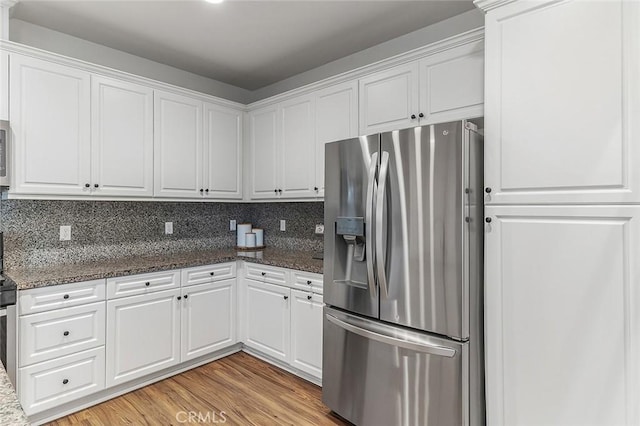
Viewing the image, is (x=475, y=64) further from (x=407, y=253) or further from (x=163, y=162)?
(x=163, y=162)

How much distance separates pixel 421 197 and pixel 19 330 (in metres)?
2.44

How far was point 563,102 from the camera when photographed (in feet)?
5.11

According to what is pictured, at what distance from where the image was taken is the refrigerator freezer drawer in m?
1.73

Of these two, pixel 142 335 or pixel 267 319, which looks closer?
pixel 142 335

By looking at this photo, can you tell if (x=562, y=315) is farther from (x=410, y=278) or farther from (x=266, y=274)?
(x=266, y=274)

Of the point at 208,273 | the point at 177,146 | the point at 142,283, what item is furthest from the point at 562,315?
the point at 177,146

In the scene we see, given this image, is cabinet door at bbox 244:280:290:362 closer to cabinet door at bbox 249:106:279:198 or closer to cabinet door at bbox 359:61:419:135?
cabinet door at bbox 249:106:279:198

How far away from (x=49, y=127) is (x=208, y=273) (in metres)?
Result: 1.54

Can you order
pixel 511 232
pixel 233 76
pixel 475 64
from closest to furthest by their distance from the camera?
pixel 511 232
pixel 475 64
pixel 233 76

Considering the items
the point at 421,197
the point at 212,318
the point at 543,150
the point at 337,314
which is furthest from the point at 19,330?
the point at 543,150

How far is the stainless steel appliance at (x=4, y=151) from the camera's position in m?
2.17

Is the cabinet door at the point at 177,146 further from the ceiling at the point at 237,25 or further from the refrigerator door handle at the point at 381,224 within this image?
the refrigerator door handle at the point at 381,224

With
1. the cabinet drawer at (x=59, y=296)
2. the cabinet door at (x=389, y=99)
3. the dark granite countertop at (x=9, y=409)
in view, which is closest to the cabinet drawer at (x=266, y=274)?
the cabinet drawer at (x=59, y=296)

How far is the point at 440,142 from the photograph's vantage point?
176cm
